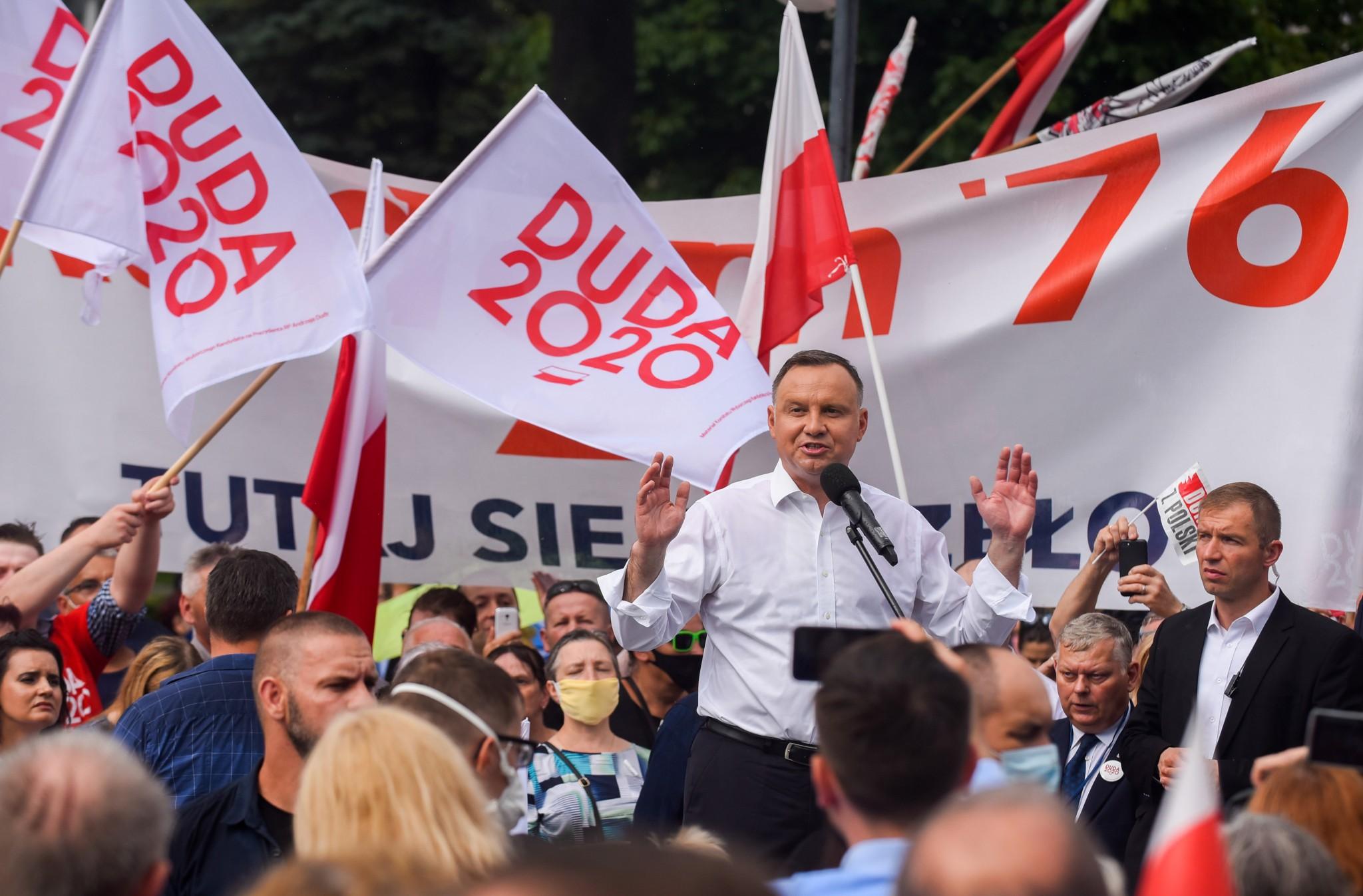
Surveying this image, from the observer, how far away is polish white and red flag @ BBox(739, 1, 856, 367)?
623cm

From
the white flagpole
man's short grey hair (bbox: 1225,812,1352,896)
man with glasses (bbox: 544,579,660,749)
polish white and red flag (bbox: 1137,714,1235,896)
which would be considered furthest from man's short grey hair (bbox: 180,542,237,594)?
polish white and red flag (bbox: 1137,714,1235,896)

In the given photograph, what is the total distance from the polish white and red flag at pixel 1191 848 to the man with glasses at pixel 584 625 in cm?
Answer: 418

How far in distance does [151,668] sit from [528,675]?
142 centimetres

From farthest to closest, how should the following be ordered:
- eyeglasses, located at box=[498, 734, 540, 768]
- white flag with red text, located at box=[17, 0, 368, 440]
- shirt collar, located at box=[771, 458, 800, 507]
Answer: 1. white flag with red text, located at box=[17, 0, 368, 440]
2. shirt collar, located at box=[771, 458, 800, 507]
3. eyeglasses, located at box=[498, 734, 540, 768]

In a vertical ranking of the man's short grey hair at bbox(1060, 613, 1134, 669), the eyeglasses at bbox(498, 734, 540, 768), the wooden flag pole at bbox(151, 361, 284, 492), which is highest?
the wooden flag pole at bbox(151, 361, 284, 492)

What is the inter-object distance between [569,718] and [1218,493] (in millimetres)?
2447

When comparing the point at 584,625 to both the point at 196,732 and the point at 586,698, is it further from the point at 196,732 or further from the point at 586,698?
the point at 196,732

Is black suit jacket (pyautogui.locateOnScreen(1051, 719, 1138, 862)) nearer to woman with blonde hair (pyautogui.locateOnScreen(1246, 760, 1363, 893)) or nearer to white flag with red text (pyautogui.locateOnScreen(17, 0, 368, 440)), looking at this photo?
woman with blonde hair (pyautogui.locateOnScreen(1246, 760, 1363, 893))

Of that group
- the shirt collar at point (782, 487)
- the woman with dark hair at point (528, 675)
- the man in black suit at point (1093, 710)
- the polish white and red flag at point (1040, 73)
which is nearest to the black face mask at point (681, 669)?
the woman with dark hair at point (528, 675)

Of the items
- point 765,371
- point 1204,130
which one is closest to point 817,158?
point 765,371

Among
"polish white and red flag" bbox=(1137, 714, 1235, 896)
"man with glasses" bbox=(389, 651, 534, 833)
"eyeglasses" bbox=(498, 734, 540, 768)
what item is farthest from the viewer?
"eyeglasses" bbox=(498, 734, 540, 768)

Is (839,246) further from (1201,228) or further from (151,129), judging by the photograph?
(151,129)

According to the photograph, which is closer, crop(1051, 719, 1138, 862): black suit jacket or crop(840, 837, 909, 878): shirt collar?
crop(840, 837, 909, 878): shirt collar

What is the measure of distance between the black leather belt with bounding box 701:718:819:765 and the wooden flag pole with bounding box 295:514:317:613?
1860mm
